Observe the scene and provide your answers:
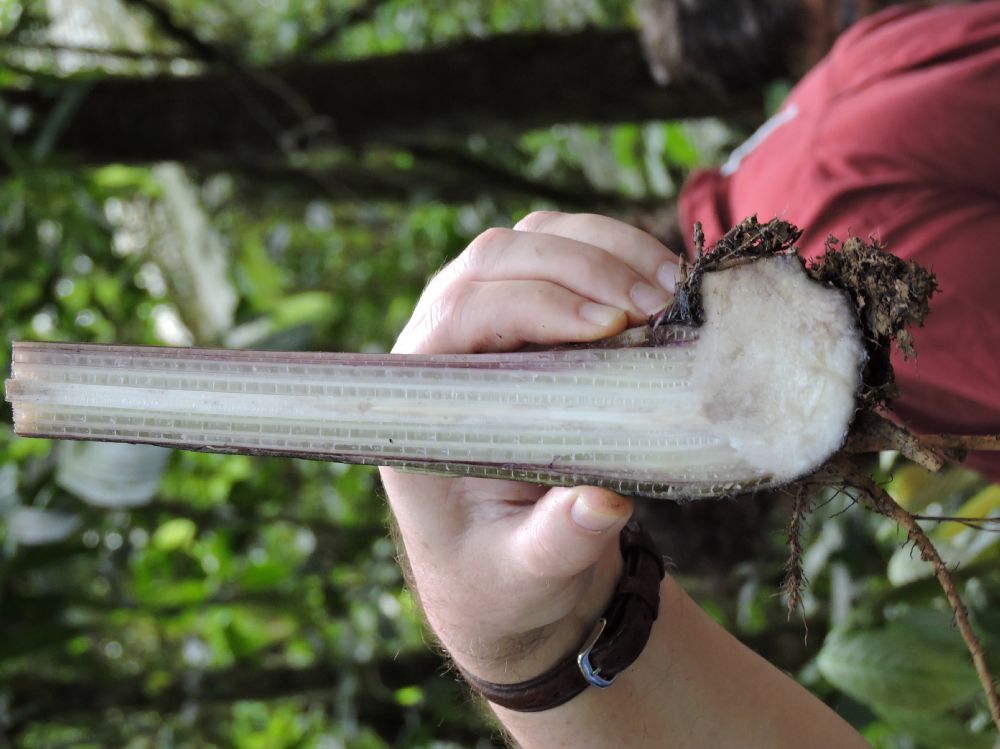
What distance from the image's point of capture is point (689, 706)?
69 cm

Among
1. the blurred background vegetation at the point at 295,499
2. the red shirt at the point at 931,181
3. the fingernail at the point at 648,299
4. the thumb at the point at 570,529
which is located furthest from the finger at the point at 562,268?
the blurred background vegetation at the point at 295,499

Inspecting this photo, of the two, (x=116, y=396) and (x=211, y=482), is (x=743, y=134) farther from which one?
(x=116, y=396)

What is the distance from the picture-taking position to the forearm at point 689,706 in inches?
26.0


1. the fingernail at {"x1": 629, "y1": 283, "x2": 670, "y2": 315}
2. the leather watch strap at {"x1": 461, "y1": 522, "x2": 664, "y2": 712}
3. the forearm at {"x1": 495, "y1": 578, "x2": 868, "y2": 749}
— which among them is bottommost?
the forearm at {"x1": 495, "y1": 578, "x2": 868, "y2": 749}

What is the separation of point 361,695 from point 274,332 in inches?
28.0

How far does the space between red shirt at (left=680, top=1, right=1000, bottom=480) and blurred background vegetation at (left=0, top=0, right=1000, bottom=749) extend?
169mm

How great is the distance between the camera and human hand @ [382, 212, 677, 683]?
0.54m

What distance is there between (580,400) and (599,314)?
0.17ft

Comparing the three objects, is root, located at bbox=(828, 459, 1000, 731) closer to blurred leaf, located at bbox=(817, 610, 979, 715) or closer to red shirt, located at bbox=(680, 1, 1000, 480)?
red shirt, located at bbox=(680, 1, 1000, 480)

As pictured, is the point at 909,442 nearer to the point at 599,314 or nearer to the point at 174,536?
the point at 599,314

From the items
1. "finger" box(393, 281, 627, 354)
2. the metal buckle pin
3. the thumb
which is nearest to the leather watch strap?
the metal buckle pin

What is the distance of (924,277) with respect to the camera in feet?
Result: 1.73

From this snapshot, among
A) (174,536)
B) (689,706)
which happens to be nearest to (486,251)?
(689,706)

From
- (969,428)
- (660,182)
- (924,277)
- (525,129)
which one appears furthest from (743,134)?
(924,277)
